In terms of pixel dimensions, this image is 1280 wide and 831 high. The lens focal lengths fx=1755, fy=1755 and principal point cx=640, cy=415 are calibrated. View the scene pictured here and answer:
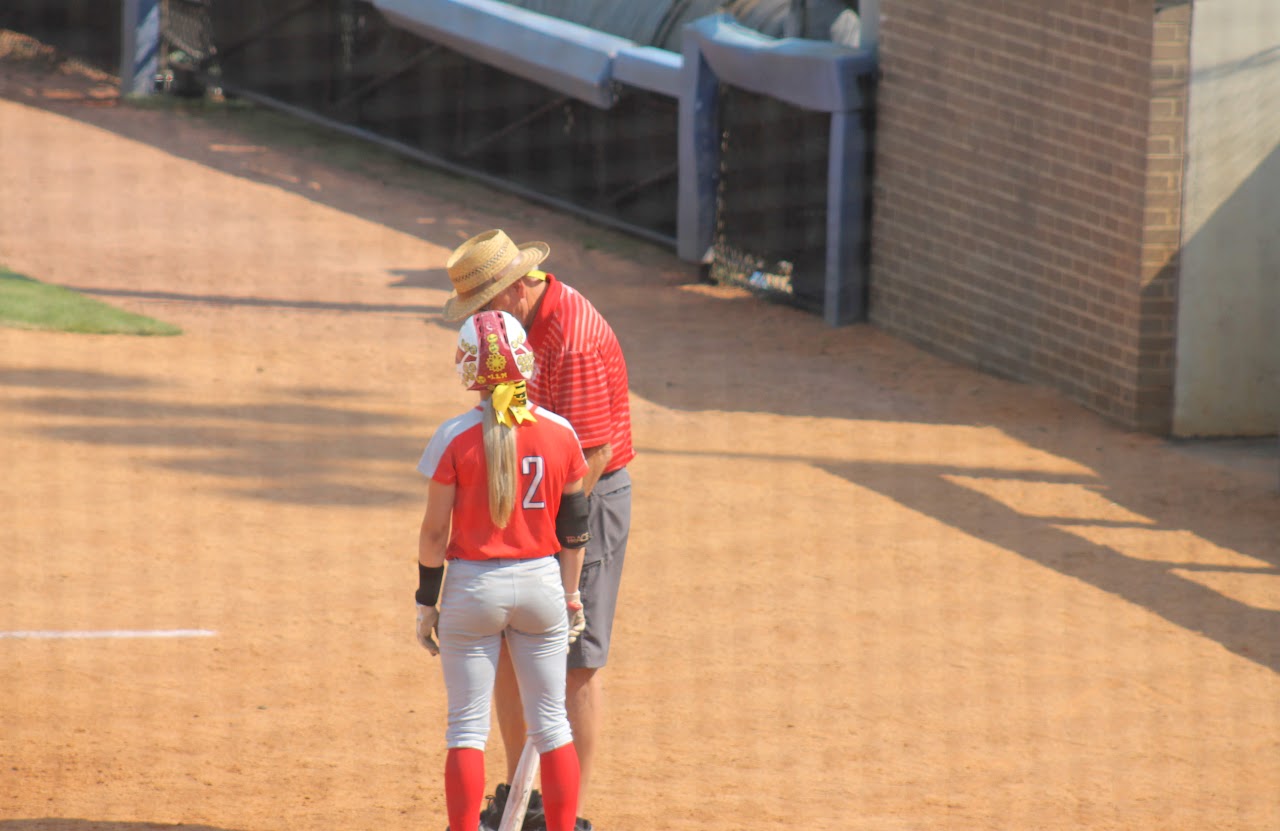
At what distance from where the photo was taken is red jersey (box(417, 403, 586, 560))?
464 centimetres

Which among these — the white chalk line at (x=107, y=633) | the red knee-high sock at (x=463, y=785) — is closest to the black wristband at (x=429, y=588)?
the red knee-high sock at (x=463, y=785)

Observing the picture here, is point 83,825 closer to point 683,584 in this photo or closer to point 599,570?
point 599,570

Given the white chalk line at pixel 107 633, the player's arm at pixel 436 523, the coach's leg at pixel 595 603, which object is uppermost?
the player's arm at pixel 436 523

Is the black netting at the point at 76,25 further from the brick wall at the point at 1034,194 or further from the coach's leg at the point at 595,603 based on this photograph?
the coach's leg at the point at 595,603

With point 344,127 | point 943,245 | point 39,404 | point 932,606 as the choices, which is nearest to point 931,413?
point 943,245

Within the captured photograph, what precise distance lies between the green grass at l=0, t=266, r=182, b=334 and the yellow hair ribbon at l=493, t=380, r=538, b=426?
814 cm

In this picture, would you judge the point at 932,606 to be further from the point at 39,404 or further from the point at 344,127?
the point at 344,127

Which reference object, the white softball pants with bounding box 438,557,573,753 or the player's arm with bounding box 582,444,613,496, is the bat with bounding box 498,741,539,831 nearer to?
the white softball pants with bounding box 438,557,573,753

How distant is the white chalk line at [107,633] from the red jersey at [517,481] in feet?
9.30

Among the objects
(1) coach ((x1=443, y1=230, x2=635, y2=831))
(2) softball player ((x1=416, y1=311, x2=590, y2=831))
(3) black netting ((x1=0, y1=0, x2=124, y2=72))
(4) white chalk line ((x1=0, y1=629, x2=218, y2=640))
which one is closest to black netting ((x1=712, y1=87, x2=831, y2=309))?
(4) white chalk line ((x1=0, y1=629, x2=218, y2=640))

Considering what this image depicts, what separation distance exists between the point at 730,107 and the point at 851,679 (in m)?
8.06

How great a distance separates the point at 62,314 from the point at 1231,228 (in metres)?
7.86

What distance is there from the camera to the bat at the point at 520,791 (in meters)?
5.00

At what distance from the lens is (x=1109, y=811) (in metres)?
5.81
